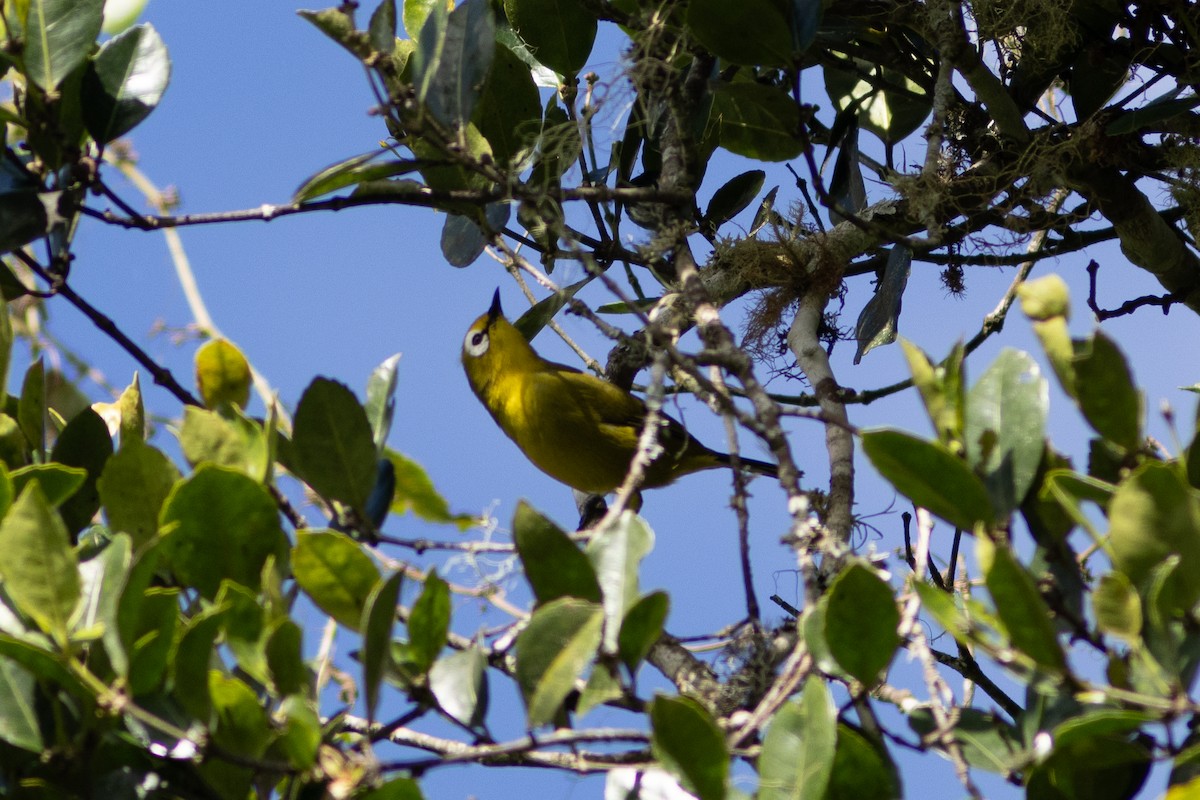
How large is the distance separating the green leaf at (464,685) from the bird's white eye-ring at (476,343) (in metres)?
3.48

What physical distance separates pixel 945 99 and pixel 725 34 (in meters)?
0.55

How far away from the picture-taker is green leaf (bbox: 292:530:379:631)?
132 cm

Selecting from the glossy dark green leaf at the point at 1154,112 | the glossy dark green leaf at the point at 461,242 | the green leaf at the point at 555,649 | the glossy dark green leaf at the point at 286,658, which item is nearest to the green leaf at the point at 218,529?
the glossy dark green leaf at the point at 286,658

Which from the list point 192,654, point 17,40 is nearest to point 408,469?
point 192,654

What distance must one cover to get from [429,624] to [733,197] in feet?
5.83

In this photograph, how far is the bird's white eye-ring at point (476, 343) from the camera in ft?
15.7

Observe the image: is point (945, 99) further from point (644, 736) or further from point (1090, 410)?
point (644, 736)

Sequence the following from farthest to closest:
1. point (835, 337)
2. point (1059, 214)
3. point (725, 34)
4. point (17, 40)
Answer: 1. point (835, 337)
2. point (1059, 214)
3. point (725, 34)
4. point (17, 40)

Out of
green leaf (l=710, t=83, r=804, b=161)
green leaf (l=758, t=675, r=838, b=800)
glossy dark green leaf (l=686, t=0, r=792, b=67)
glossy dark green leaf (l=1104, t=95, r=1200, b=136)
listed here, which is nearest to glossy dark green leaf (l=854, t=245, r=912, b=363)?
green leaf (l=710, t=83, r=804, b=161)

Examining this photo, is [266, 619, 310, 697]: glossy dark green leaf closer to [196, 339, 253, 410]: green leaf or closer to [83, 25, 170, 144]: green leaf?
[196, 339, 253, 410]: green leaf

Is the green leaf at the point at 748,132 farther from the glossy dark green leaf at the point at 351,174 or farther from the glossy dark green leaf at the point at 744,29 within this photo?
the glossy dark green leaf at the point at 351,174

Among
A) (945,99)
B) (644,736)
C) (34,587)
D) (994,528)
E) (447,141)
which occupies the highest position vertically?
(945,99)

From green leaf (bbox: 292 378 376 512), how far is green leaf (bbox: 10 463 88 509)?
0.28 metres

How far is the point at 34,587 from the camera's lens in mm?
1228
